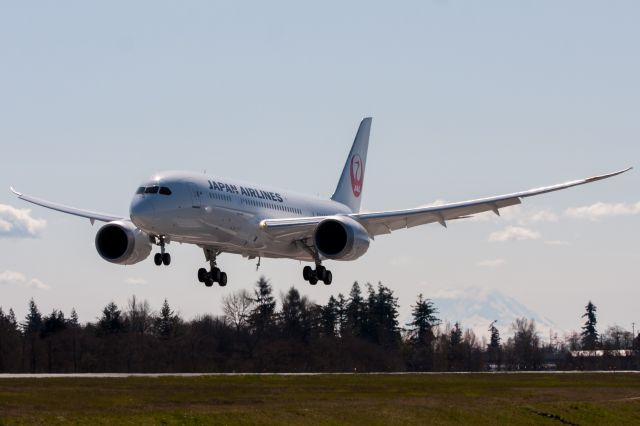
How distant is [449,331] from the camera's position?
481 feet

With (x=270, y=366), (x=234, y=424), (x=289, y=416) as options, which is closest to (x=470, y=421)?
(x=289, y=416)

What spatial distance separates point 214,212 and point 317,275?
34.1ft

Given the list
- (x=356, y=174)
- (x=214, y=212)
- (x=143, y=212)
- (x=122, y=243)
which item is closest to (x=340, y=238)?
(x=214, y=212)

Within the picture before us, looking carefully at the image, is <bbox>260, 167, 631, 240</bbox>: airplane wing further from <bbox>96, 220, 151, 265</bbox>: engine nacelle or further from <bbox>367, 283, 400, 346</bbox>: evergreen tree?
<bbox>367, 283, 400, 346</bbox>: evergreen tree

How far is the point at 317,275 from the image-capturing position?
63562 mm

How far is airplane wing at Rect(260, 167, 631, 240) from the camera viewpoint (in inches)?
2286

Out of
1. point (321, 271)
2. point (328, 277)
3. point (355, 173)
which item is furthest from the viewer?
point (355, 173)

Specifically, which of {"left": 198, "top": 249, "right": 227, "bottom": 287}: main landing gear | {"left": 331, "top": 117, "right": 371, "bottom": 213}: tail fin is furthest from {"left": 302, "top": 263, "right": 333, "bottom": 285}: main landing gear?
{"left": 331, "top": 117, "right": 371, "bottom": 213}: tail fin

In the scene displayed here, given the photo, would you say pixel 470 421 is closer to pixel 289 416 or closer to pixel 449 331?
pixel 289 416

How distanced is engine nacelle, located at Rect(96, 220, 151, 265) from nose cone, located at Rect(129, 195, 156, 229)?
7.09 meters

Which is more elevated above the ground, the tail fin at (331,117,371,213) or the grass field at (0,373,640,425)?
the tail fin at (331,117,371,213)

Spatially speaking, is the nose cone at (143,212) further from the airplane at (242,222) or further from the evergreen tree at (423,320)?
the evergreen tree at (423,320)

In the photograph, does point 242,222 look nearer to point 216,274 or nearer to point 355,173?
point 216,274

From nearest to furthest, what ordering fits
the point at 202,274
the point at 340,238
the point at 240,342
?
the point at 340,238, the point at 202,274, the point at 240,342
